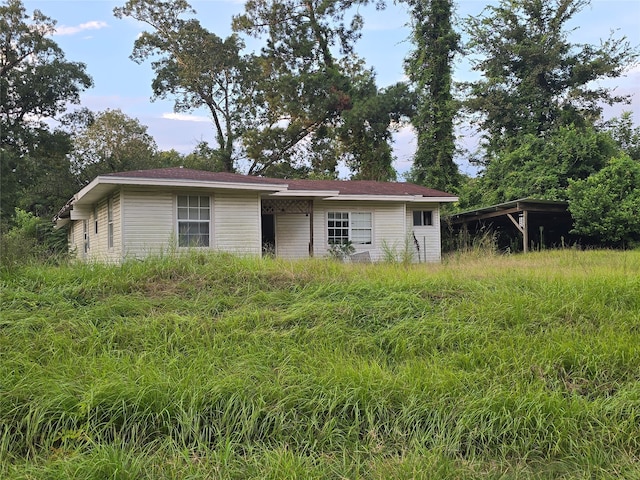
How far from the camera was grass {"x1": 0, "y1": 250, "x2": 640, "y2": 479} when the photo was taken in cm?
293

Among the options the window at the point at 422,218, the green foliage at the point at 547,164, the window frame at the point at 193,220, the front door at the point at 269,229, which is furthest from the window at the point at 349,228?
the green foliage at the point at 547,164

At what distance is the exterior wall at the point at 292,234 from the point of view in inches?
591

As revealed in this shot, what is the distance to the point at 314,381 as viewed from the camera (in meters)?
3.68

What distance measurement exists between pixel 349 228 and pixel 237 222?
4.75m

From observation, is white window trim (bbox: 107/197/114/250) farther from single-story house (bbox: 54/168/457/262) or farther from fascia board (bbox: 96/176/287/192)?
fascia board (bbox: 96/176/287/192)

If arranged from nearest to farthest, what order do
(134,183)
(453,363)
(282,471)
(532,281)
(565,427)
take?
1. (282,471)
2. (565,427)
3. (453,363)
4. (532,281)
5. (134,183)

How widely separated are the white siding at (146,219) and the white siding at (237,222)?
116cm

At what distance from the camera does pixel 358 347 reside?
4562 millimetres

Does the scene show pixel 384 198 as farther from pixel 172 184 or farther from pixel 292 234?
pixel 172 184

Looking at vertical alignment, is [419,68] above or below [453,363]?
above

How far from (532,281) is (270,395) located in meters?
4.51

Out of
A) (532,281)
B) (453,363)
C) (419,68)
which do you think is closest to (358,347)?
(453,363)

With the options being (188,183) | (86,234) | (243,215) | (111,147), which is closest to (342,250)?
(243,215)

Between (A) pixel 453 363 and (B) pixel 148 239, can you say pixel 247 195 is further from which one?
(A) pixel 453 363
